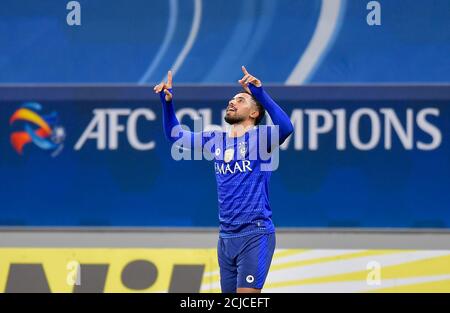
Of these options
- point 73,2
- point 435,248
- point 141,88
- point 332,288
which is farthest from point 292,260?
point 73,2

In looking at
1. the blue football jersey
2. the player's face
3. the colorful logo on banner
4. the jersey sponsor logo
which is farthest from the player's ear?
the colorful logo on banner

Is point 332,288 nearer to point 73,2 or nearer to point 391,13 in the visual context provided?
point 391,13

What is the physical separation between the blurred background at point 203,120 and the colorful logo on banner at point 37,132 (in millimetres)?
11

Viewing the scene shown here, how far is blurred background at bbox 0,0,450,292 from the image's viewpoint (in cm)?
1019

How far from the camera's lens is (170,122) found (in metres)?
8.38

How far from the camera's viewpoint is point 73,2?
10.3 meters

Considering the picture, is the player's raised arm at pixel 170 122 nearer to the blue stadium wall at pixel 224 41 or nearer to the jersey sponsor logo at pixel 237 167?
the jersey sponsor logo at pixel 237 167

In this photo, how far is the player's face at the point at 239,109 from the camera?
324 inches

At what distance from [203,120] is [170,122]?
1946 mm

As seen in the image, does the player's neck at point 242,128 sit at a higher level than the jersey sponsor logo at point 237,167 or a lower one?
higher

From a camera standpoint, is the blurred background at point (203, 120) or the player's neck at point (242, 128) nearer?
the player's neck at point (242, 128)

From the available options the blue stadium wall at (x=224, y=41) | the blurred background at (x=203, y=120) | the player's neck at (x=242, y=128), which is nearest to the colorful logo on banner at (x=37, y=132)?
the blurred background at (x=203, y=120)

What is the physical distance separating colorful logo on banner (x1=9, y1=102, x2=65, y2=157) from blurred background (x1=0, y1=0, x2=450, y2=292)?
11mm

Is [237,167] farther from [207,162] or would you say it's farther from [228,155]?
[207,162]
